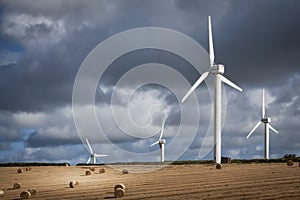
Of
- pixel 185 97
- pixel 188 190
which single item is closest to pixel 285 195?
pixel 188 190

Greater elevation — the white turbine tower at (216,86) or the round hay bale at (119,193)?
the white turbine tower at (216,86)

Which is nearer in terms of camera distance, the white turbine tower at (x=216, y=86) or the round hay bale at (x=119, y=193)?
the round hay bale at (x=119, y=193)

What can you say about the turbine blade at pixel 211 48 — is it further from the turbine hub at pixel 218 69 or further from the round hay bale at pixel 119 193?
the round hay bale at pixel 119 193

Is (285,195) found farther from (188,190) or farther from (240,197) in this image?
(188,190)

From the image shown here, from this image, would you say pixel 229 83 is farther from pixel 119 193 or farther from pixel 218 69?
pixel 119 193

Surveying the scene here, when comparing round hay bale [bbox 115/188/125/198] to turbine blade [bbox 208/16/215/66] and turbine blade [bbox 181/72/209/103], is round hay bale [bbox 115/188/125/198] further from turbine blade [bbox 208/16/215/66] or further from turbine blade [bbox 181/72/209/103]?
turbine blade [bbox 208/16/215/66]

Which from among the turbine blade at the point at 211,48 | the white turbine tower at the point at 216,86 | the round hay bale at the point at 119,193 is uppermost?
the turbine blade at the point at 211,48

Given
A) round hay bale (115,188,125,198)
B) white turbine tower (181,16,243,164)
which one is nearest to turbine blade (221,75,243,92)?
white turbine tower (181,16,243,164)

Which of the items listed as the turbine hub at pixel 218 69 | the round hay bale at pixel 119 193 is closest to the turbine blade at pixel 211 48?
the turbine hub at pixel 218 69

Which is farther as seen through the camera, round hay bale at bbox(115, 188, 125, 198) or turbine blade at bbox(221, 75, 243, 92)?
turbine blade at bbox(221, 75, 243, 92)

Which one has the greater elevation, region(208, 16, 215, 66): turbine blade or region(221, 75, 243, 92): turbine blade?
region(208, 16, 215, 66): turbine blade

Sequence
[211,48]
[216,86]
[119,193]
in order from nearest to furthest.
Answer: [119,193]
[216,86]
[211,48]

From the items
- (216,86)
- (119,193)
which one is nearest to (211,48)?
(216,86)

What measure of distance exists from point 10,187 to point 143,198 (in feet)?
38.9
